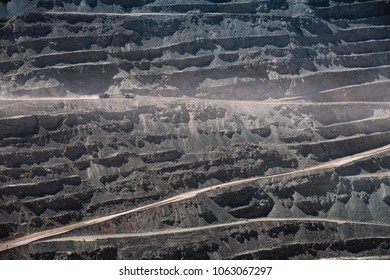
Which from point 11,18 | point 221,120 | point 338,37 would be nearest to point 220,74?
point 221,120

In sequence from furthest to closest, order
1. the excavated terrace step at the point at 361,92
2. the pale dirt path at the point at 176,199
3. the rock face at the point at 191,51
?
1. the excavated terrace step at the point at 361,92
2. the rock face at the point at 191,51
3. the pale dirt path at the point at 176,199

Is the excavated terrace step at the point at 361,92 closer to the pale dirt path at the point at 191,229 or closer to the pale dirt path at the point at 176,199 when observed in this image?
the pale dirt path at the point at 176,199

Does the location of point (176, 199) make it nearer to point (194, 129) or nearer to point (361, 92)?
point (194, 129)

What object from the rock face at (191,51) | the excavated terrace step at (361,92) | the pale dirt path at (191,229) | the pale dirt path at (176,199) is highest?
the rock face at (191,51)

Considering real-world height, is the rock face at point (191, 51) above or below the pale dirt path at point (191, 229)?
above

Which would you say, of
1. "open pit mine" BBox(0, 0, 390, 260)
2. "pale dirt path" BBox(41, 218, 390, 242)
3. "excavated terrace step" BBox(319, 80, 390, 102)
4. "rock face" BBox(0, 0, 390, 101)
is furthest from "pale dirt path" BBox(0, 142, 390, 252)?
"rock face" BBox(0, 0, 390, 101)

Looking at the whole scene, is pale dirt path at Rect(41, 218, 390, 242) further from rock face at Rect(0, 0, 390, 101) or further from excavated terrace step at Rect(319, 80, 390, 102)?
excavated terrace step at Rect(319, 80, 390, 102)

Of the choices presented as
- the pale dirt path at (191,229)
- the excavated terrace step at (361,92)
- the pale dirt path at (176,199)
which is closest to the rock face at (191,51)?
the excavated terrace step at (361,92)

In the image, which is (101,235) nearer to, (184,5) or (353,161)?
(353,161)
